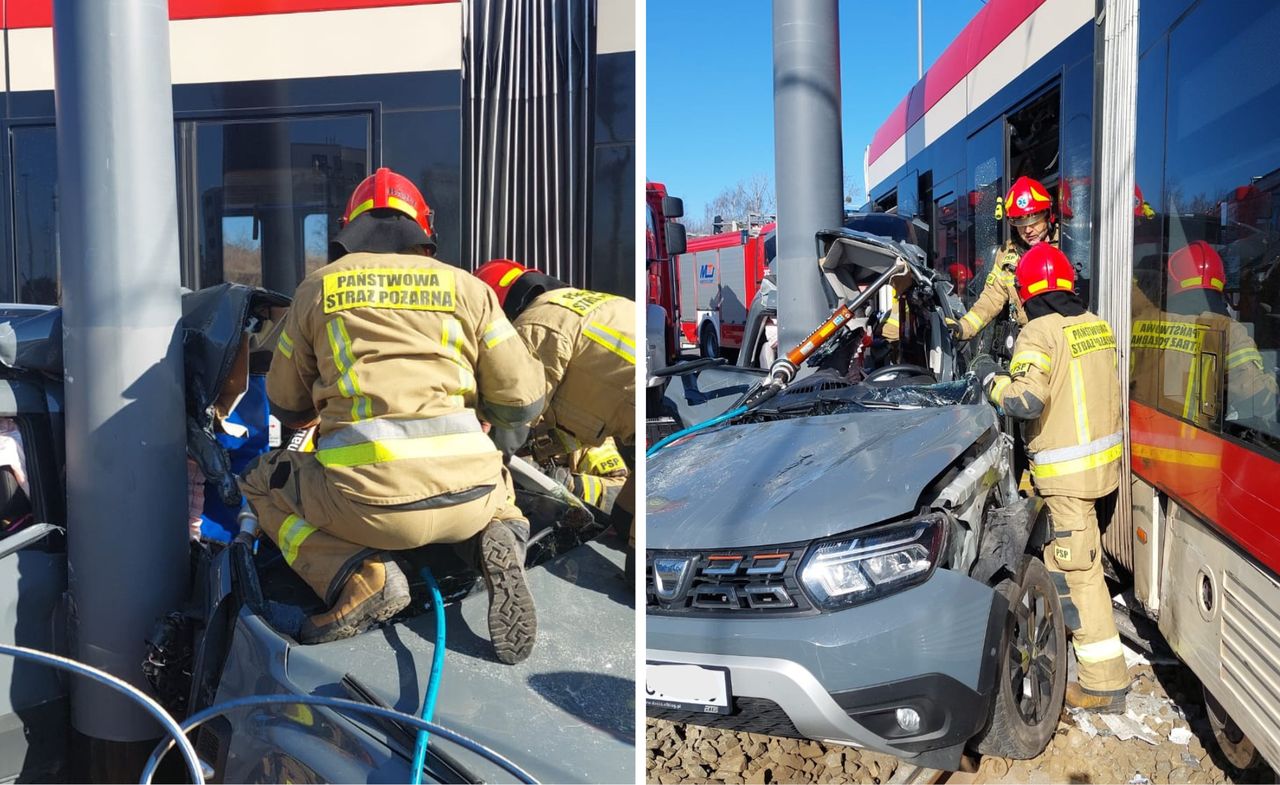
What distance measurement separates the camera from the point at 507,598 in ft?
6.84

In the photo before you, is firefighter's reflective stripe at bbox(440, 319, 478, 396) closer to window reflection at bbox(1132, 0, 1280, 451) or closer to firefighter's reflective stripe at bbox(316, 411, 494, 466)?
firefighter's reflective stripe at bbox(316, 411, 494, 466)

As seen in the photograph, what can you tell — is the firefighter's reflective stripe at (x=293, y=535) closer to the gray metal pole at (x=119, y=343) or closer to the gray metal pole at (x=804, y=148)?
the gray metal pole at (x=119, y=343)

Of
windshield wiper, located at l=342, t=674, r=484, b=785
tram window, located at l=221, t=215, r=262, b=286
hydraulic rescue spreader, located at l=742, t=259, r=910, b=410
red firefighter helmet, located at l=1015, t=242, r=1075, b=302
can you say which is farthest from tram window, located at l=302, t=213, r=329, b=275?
red firefighter helmet, located at l=1015, t=242, r=1075, b=302

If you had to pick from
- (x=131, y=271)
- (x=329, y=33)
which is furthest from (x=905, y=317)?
(x=131, y=271)

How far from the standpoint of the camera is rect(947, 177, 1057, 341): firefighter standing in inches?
196

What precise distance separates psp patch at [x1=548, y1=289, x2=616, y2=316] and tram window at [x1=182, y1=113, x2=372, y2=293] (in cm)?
86

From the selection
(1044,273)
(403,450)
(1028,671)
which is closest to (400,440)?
(403,450)

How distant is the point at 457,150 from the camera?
2645 mm

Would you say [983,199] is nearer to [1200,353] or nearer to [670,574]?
[1200,353]

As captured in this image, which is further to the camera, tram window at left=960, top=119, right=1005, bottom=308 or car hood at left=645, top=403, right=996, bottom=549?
tram window at left=960, top=119, right=1005, bottom=308

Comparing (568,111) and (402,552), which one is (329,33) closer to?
(568,111)

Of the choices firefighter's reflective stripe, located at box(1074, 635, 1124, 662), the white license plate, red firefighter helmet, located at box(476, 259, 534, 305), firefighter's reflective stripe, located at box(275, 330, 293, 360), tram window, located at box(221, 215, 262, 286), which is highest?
tram window, located at box(221, 215, 262, 286)

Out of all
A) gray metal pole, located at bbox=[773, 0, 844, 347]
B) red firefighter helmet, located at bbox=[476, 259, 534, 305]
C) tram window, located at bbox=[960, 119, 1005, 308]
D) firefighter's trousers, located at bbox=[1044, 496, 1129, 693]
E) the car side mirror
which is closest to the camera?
red firefighter helmet, located at bbox=[476, 259, 534, 305]

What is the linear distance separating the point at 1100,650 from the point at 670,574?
1546 mm
